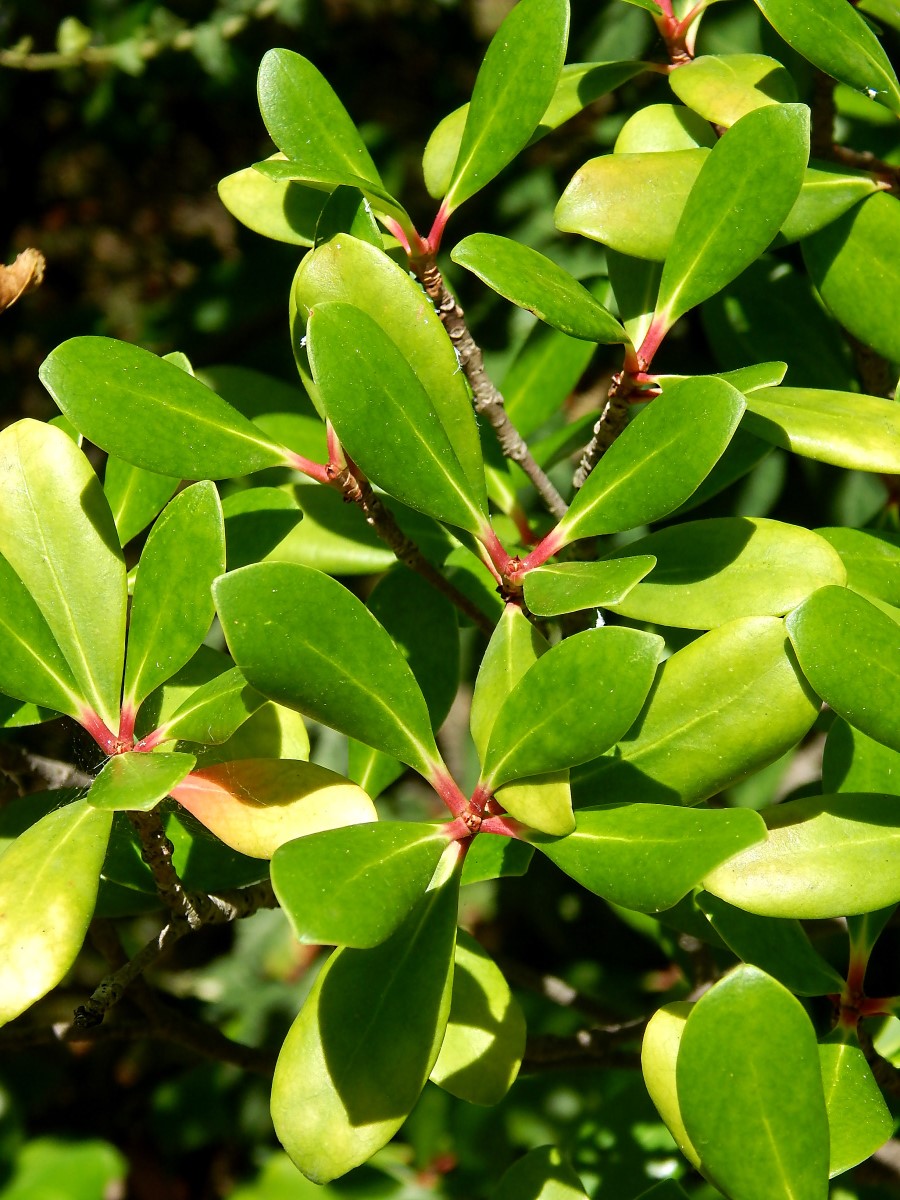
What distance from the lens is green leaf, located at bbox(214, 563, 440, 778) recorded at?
70 centimetres

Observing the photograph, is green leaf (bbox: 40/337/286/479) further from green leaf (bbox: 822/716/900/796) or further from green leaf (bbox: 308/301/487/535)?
green leaf (bbox: 822/716/900/796)

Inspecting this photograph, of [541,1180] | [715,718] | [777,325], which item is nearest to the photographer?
[715,718]

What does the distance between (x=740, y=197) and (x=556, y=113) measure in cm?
26

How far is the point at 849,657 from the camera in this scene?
0.74 m

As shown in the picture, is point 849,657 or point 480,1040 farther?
point 480,1040

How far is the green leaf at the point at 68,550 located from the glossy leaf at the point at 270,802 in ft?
0.34

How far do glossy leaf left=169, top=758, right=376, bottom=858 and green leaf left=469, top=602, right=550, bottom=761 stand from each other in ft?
0.32

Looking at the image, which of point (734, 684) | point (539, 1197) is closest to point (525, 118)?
point (734, 684)

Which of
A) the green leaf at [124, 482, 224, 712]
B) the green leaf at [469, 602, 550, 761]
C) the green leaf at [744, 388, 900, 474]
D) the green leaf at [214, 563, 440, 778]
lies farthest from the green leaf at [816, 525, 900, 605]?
the green leaf at [124, 482, 224, 712]

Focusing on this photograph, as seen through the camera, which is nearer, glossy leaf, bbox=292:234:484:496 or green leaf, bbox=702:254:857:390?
glossy leaf, bbox=292:234:484:496

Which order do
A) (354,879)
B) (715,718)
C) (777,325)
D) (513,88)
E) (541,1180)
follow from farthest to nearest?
(777,325)
(541,1180)
(513,88)
(715,718)
(354,879)

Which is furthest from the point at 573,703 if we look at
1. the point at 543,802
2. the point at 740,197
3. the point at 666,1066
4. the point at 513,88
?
the point at 513,88

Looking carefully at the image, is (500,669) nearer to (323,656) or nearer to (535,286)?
(323,656)

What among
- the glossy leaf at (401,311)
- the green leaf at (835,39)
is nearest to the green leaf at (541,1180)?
the glossy leaf at (401,311)
